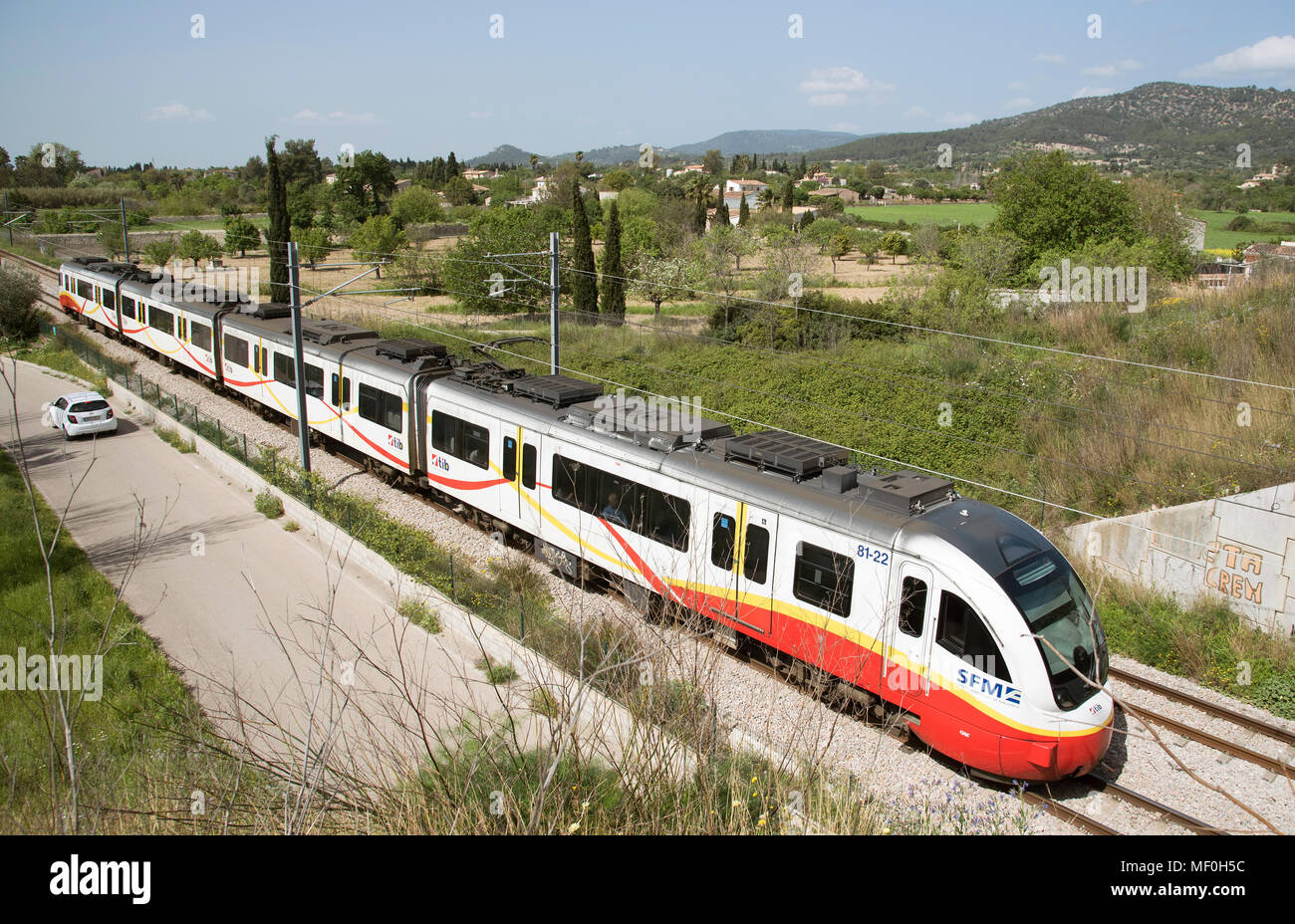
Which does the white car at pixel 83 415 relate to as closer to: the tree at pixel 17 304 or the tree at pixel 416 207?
the tree at pixel 17 304

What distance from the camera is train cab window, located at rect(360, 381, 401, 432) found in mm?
17281

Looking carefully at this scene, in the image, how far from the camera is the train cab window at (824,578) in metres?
9.62

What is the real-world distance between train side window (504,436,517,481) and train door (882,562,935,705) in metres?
7.37

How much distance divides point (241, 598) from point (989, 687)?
11.6 meters

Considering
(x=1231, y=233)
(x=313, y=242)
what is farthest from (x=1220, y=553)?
(x=313, y=242)

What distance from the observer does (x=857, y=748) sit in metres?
9.45

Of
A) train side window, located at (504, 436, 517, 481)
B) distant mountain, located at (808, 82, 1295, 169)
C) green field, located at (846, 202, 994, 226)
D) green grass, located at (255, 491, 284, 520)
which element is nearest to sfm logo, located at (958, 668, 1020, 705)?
train side window, located at (504, 436, 517, 481)

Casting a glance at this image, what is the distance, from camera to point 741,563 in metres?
10.8

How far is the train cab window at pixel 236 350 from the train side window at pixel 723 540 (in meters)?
17.6

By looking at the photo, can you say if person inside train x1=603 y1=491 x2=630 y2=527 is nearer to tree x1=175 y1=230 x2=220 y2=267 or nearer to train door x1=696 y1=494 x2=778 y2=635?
train door x1=696 y1=494 x2=778 y2=635

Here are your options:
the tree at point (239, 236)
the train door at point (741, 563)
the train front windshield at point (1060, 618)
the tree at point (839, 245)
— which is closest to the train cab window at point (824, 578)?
the train door at point (741, 563)

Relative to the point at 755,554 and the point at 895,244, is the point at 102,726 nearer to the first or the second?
the point at 755,554
